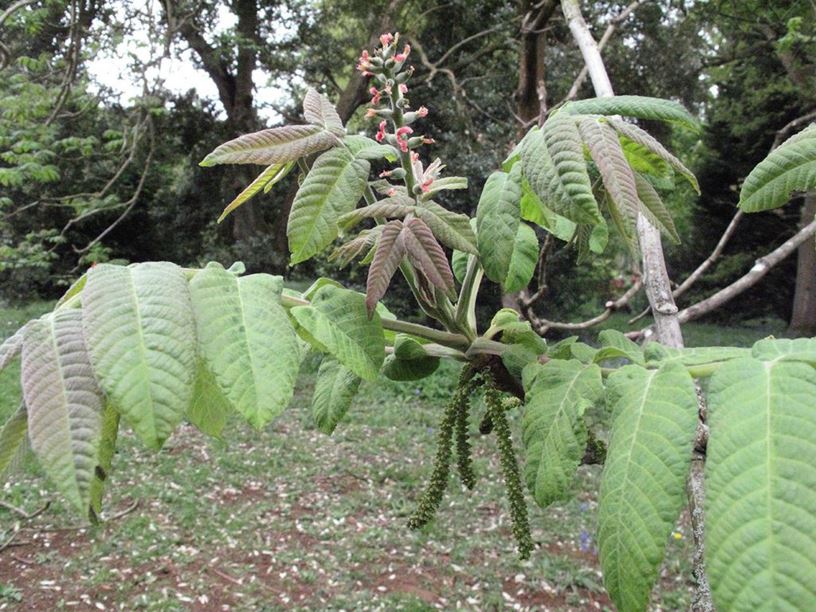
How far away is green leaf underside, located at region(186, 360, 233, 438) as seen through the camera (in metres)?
0.81

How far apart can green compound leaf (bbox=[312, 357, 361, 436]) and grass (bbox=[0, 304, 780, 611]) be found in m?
3.37

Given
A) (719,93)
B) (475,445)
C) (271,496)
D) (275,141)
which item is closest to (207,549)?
(271,496)

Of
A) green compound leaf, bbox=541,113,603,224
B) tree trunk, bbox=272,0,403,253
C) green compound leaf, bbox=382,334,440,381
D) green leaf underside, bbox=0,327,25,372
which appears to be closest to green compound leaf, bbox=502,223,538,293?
green compound leaf, bbox=382,334,440,381

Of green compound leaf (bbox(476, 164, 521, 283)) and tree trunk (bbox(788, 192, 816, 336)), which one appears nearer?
green compound leaf (bbox(476, 164, 521, 283))

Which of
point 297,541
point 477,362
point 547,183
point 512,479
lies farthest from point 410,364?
point 297,541

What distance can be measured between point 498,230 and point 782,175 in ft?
1.17

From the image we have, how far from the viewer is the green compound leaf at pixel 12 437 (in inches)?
25.1

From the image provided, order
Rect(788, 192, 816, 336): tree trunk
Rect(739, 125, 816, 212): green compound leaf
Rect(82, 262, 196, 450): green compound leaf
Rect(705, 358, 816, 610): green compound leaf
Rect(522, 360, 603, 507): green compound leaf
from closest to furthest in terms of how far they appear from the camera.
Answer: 1. Rect(705, 358, 816, 610): green compound leaf
2. Rect(82, 262, 196, 450): green compound leaf
3. Rect(522, 360, 603, 507): green compound leaf
4. Rect(739, 125, 816, 212): green compound leaf
5. Rect(788, 192, 816, 336): tree trunk

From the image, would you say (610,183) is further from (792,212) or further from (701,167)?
(701,167)

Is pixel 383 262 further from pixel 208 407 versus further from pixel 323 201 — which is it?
pixel 208 407

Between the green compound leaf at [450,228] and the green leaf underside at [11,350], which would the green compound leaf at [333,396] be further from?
the green leaf underside at [11,350]

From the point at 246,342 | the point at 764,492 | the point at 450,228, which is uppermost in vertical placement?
the point at 450,228

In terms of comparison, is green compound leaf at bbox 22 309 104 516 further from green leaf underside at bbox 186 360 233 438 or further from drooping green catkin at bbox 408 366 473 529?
drooping green catkin at bbox 408 366 473 529

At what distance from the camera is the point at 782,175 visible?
2.67 feet
